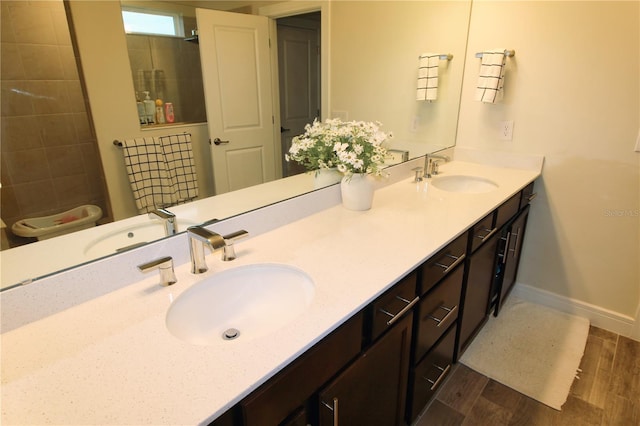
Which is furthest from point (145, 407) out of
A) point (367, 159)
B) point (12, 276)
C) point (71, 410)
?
point (367, 159)

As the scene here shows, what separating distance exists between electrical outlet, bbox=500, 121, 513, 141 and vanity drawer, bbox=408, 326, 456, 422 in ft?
4.36

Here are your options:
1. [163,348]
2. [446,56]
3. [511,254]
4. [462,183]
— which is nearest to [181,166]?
[163,348]

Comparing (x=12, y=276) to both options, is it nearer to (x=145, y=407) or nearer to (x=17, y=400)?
(x=17, y=400)

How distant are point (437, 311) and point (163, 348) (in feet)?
3.40

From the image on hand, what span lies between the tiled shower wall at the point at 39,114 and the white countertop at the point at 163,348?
0.91ft

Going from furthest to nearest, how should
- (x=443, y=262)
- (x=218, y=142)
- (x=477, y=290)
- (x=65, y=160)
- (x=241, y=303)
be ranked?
(x=477, y=290)
(x=443, y=262)
(x=218, y=142)
(x=241, y=303)
(x=65, y=160)

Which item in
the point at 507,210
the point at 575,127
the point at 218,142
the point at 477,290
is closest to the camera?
the point at 218,142

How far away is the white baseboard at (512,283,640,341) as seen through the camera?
2.19 metres

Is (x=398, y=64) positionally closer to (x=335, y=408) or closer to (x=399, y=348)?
(x=399, y=348)

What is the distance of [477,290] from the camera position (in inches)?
72.8

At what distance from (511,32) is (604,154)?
34.5 inches

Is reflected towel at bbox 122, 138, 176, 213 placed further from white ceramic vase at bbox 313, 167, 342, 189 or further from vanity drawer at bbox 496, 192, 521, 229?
vanity drawer at bbox 496, 192, 521, 229

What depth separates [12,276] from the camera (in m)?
0.87

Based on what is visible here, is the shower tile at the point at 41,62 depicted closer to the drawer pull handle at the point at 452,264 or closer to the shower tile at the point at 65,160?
the shower tile at the point at 65,160
